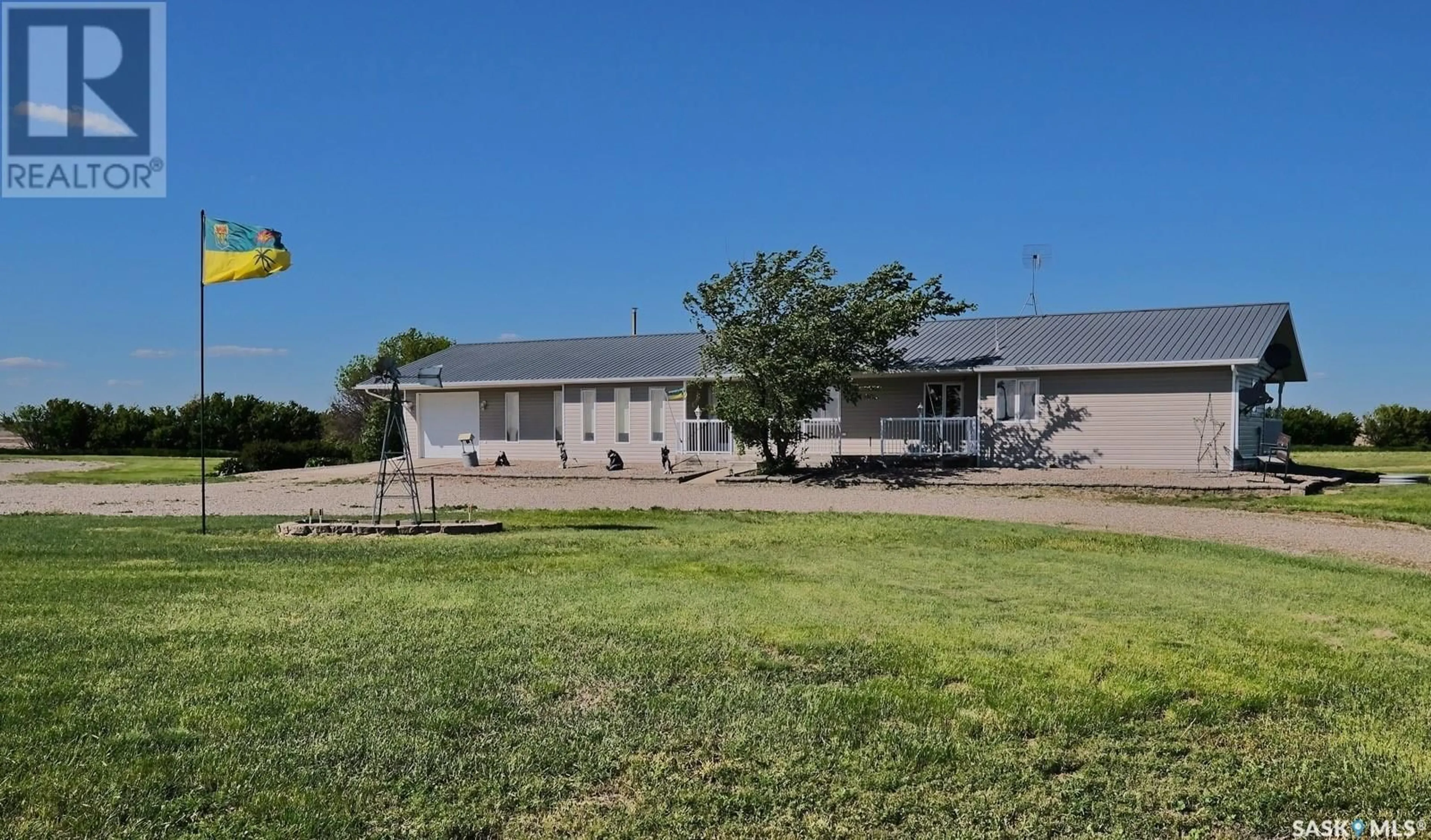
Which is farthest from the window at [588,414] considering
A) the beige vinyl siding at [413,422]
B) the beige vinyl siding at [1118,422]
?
the beige vinyl siding at [1118,422]

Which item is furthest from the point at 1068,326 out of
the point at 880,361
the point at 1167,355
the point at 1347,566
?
the point at 1347,566

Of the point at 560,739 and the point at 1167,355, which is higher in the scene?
the point at 1167,355

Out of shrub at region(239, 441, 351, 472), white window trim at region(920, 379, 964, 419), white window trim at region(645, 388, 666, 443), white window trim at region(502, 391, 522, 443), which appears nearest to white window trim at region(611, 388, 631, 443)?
white window trim at region(645, 388, 666, 443)

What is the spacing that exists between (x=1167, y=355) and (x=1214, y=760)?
64.9ft

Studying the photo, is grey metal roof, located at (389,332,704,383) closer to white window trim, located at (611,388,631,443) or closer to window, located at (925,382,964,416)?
white window trim, located at (611,388,631,443)

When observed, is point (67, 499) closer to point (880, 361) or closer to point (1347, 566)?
point (880, 361)

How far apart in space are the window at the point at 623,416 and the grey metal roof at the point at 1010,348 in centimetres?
66

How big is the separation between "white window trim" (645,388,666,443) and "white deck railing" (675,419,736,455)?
26.9 inches

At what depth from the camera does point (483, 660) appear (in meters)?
5.50

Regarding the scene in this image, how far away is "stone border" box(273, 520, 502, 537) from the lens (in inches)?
462

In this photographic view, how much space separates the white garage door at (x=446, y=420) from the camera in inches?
1210

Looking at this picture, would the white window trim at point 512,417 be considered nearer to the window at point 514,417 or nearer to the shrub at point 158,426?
the window at point 514,417

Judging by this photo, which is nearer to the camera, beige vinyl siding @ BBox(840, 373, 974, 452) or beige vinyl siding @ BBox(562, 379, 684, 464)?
beige vinyl siding @ BBox(840, 373, 974, 452)

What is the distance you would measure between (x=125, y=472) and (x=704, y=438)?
676 inches
